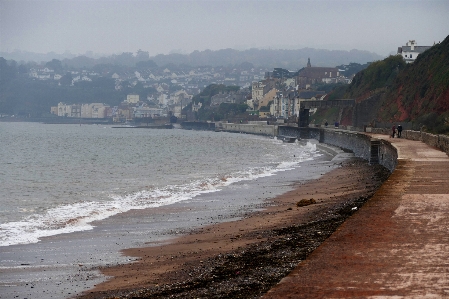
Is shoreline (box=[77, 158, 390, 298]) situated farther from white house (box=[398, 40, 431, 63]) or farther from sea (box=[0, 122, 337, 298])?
white house (box=[398, 40, 431, 63])

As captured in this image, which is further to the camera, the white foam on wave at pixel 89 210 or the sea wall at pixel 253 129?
the sea wall at pixel 253 129

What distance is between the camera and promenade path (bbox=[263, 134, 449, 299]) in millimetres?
8731

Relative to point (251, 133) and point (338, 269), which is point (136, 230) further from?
point (251, 133)

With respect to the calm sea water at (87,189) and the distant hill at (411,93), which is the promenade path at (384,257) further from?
the distant hill at (411,93)

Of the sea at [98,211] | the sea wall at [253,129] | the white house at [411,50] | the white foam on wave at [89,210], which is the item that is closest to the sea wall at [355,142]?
the sea at [98,211]

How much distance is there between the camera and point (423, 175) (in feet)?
69.8

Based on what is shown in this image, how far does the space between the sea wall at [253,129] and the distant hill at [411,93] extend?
21350mm

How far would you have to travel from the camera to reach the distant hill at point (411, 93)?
71.5m

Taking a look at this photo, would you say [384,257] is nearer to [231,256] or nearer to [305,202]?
[231,256]

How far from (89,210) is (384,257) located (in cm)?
1768

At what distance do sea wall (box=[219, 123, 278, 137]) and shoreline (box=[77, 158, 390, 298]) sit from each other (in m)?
123

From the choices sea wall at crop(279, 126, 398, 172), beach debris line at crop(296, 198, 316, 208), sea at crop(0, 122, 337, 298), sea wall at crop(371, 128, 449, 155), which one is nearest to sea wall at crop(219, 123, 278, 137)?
sea wall at crop(279, 126, 398, 172)

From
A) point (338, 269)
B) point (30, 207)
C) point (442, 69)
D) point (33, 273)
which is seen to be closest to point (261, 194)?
point (30, 207)

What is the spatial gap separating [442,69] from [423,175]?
63422 millimetres
